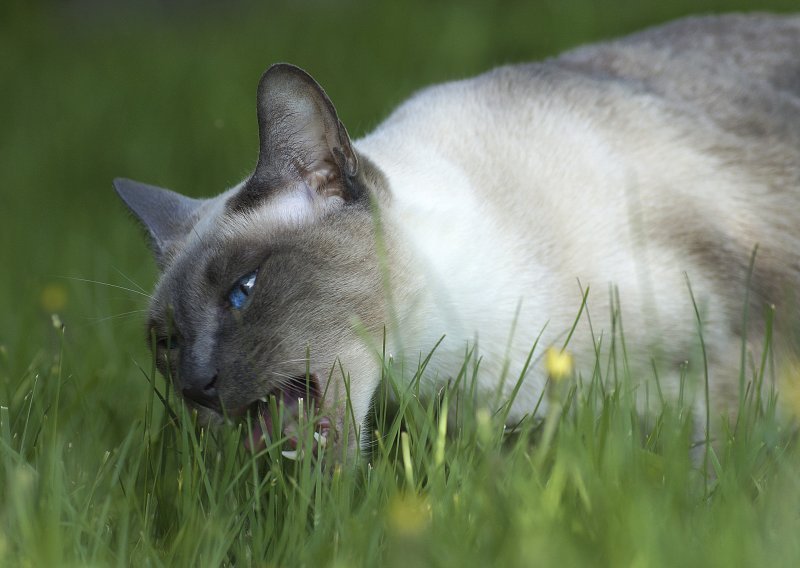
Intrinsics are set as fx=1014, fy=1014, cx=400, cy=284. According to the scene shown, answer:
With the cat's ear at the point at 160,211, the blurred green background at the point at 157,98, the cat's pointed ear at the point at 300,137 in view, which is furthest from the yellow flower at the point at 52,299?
the cat's pointed ear at the point at 300,137

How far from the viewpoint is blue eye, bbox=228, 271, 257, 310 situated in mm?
2049

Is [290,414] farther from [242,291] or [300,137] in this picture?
[300,137]

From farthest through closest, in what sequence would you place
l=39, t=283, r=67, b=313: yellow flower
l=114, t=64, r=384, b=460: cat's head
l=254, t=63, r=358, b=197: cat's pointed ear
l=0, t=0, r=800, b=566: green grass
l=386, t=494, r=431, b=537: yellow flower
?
1. l=39, t=283, r=67, b=313: yellow flower
2. l=254, t=63, r=358, b=197: cat's pointed ear
3. l=114, t=64, r=384, b=460: cat's head
4. l=0, t=0, r=800, b=566: green grass
5. l=386, t=494, r=431, b=537: yellow flower

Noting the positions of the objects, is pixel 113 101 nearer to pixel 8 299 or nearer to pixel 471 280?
pixel 8 299

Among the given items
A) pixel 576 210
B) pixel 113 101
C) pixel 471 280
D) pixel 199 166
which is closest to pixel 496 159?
pixel 576 210

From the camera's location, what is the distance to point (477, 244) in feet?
7.34

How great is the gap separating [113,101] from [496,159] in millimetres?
Answer: 4740

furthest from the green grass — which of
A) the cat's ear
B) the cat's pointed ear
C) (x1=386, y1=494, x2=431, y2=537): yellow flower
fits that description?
the cat's pointed ear

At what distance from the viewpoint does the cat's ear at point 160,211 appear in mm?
2404

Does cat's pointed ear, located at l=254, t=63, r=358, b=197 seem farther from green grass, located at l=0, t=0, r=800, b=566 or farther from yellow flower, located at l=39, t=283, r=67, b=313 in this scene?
yellow flower, located at l=39, t=283, r=67, b=313

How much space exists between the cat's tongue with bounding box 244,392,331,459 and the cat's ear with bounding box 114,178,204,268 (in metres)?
0.51

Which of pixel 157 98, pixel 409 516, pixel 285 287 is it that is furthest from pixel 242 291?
pixel 157 98

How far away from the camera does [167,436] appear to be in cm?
211

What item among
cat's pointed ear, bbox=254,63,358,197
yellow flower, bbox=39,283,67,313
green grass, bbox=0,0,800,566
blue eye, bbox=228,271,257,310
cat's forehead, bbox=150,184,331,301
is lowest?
green grass, bbox=0,0,800,566
